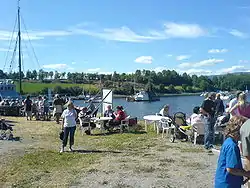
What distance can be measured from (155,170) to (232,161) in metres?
4.81

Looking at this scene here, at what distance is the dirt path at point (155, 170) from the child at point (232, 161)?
3280 mm

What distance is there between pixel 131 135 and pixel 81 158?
461cm

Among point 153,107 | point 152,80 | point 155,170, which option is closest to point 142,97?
point 152,80

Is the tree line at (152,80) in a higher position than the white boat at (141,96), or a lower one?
higher

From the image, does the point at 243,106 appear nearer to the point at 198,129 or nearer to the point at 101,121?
the point at 198,129

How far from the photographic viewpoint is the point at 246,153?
4.01 m

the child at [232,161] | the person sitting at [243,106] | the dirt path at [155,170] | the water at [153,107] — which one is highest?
the person sitting at [243,106]

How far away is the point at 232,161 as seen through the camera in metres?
4.16

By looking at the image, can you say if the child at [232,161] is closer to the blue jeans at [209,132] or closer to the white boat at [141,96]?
the blue jeans at [209,132]

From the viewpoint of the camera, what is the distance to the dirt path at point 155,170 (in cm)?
777

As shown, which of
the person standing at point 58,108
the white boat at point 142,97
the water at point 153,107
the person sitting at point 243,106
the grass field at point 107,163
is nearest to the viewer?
the grass field at point 107,163

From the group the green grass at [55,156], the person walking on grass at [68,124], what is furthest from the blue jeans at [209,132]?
the person walking on grass at [68,124]

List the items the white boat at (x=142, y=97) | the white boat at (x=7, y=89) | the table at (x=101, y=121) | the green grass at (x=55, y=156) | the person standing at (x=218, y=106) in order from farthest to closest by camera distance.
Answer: the white boat at (x=142, y=97)
the white boat at (x=7, y=89)
the table at (x=101, y=121)
the person standing at (x=218, y=106)
the green grass at (x=55, y=156)

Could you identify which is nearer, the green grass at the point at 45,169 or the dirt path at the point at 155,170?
the dirt path at the point at 155,170
